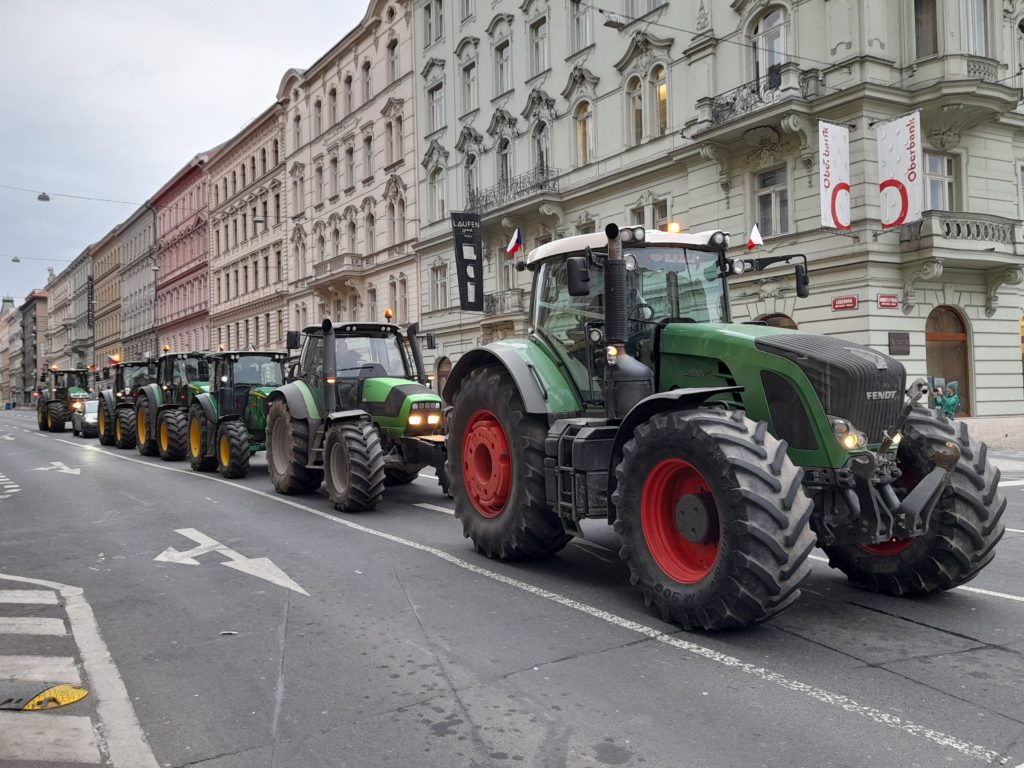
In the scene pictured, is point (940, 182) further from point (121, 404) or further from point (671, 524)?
point (121, 404)

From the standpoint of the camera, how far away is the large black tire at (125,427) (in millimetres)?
22562

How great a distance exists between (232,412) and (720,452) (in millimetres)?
12462

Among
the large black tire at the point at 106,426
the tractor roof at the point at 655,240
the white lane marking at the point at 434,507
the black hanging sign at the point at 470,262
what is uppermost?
the black hanging sign at the point at 470,262

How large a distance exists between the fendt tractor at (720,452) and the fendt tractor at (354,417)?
10.7 feet

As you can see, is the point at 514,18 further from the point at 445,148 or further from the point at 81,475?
the point at 81,475

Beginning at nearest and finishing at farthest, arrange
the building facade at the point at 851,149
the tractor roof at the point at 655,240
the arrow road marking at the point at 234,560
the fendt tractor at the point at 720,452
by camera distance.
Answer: the fendt tractor at the point at 720,452, the tractor roof at the point at 655,240, the arrow road marking at the point at 234,560, the building facade at the point at 851,149

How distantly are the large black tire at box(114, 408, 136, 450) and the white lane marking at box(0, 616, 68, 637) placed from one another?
1770cm

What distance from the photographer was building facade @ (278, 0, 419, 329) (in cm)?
3650

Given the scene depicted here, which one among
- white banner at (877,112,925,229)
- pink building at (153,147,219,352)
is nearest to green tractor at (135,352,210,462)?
white banner at (877,112,925,229)

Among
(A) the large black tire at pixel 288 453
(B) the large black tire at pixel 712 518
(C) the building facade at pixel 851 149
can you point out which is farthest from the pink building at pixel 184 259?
(B) the large black tire at pixel 712 518

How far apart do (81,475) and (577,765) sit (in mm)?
14972

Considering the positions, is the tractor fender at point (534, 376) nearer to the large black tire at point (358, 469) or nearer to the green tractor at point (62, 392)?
the large black tire at point (358, 469)

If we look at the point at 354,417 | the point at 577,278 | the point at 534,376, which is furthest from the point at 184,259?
the point at 577,278

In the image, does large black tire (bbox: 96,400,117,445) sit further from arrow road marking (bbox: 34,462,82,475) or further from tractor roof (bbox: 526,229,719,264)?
tractor roof (bbox: 526,229,719,264)
